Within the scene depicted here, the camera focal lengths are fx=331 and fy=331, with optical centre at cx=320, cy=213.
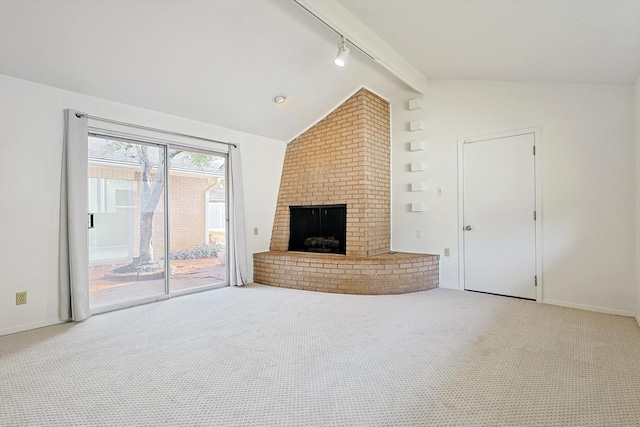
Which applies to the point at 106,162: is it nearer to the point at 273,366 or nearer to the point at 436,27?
the point at 273,366

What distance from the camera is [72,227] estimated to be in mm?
3174

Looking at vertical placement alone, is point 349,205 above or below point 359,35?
below

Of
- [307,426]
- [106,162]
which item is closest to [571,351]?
[307,426]

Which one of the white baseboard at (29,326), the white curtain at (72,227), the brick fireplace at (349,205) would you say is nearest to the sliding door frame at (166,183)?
the white curtain at (72,227)

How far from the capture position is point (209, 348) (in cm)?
252

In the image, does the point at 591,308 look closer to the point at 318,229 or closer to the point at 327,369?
the point at 327,369

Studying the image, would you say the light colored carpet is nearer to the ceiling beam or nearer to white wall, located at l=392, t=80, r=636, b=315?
white wall, located at l=392, t=80, r=636, b=315

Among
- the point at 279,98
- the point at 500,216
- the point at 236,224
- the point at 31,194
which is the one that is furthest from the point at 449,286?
the point at 31,194

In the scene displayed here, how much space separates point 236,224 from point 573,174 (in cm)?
410

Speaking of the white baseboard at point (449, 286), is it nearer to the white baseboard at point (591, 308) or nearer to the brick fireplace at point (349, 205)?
the brick fireplace at point (349, 205)

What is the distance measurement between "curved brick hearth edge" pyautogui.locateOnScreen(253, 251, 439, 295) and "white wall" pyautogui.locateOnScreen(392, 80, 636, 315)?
453mm

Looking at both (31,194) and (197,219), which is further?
(197,219)

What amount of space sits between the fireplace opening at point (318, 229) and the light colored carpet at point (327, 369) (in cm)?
149

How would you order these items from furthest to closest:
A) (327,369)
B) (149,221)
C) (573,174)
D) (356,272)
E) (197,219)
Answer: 1. (197,219)
2. (356,272)
3. (149,221)
4. (573,174)
5. (327,369)
